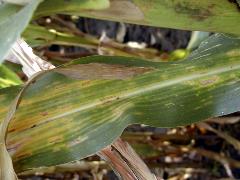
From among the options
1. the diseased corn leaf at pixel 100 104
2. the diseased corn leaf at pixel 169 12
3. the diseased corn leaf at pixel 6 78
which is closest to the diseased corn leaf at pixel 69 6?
the diseased corn leaf at pixel 169 12

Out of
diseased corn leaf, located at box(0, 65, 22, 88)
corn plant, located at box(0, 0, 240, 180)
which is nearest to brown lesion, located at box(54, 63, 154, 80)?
corn plant, located at box(0, 0, 240, 180)

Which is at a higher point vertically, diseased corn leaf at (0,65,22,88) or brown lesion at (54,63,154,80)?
brown lesion at (54,63,154,80)

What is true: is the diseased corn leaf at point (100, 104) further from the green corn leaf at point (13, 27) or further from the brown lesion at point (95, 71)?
the green corn leaf at point (13, 27)

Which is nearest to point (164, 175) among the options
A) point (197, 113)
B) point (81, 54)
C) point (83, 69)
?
point (81, 54)

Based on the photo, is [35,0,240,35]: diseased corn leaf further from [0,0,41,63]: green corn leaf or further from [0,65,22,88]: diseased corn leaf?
[0,65,22,88]: diseased corn leaf

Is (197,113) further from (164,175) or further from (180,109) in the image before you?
(164,175)

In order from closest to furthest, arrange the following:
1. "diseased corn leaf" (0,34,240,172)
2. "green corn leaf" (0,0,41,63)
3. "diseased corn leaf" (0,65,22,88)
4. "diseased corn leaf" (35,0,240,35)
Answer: "green corn leaf" (0,0,41,63) < "diseased corn leaf" (35,0,240,35) < "diseased corn leaf" (0,34,240,172) < "diseased corn leaf" (0,65,22,88)

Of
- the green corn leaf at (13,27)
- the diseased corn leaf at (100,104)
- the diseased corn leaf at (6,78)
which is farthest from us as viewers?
the diseased corn leaf at (6,78)
